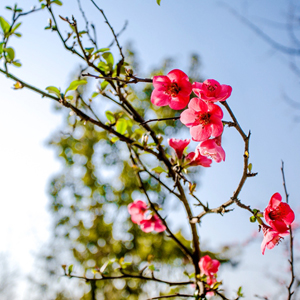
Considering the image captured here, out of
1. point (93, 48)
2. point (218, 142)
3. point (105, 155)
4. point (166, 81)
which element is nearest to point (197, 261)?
point (218, 142)

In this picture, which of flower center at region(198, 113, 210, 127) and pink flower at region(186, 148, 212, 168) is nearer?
flower center at region(198, 113, 210, 127)

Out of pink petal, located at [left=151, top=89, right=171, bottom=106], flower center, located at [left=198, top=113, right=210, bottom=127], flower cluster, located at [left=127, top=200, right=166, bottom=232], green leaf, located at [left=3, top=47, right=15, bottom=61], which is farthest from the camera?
flower cluster, located at [left=127, top=200, right=166, bottom=232]

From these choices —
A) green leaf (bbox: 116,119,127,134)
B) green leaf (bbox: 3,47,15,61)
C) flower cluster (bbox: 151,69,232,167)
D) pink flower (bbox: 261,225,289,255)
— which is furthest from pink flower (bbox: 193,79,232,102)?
green leaf (bbox: 3,47,15,61)

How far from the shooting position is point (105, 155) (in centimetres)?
641

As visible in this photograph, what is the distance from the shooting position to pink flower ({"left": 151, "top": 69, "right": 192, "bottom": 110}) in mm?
766

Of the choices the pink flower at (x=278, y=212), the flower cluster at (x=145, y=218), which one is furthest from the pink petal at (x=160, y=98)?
the flower cluster at (x=145, y=218)

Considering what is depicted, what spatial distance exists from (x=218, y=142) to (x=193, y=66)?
20.3ft

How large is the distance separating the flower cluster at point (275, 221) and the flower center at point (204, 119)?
275 mm

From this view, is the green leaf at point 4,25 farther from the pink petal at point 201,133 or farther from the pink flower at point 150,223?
the pink flower at point 150,223

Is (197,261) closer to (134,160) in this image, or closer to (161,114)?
(134,160)

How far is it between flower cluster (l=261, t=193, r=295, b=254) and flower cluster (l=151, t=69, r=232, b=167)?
184 millimetres

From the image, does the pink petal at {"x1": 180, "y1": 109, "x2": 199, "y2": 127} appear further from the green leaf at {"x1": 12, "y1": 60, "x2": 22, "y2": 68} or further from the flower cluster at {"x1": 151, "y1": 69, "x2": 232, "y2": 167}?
the green leaf at {"x1": 12, "y1": 60, "x2": 22, "y2": 68}

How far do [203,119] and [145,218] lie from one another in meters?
0.67

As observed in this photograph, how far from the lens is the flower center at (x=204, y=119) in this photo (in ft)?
2.36
